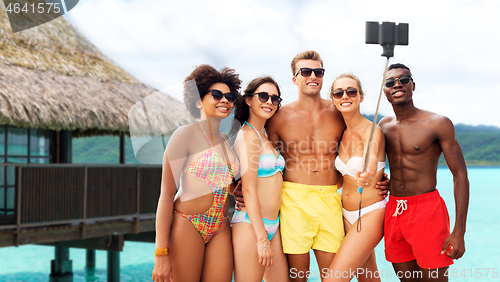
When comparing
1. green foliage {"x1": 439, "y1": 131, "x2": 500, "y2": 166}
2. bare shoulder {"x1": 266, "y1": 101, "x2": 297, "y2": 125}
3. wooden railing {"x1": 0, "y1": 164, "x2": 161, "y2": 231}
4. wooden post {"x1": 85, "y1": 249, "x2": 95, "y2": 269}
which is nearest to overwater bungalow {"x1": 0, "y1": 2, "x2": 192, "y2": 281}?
wooden railing {"x1": 0, "y1": 164, "x2": 161, "y2": 231}

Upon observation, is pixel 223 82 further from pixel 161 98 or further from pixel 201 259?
pixel 161 98

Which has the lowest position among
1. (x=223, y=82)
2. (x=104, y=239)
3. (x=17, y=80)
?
(x=104, y=239)

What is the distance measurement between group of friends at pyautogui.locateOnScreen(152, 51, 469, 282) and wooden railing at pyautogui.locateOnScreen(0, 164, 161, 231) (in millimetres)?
6467

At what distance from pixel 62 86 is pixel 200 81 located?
8712mm

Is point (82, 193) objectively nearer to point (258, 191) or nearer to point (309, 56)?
point (258, 191)

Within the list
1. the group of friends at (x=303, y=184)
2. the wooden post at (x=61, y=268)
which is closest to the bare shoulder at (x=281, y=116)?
the group of friends at (x=303, y=184)

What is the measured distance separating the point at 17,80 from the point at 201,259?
27.8 feet

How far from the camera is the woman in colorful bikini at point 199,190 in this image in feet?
11.3

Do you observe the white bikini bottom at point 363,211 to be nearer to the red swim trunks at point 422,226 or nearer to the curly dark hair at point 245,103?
the red swim trunks at point 422,226

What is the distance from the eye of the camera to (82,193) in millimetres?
9859

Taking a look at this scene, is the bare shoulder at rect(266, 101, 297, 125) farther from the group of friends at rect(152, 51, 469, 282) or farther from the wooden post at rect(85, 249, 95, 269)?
the wooden post at rect(85, 249, 95, 269)

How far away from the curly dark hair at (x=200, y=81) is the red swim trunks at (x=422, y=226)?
6.08 ft

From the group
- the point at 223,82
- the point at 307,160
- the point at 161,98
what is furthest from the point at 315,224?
the point at 161,98

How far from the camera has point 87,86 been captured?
39.2ft
